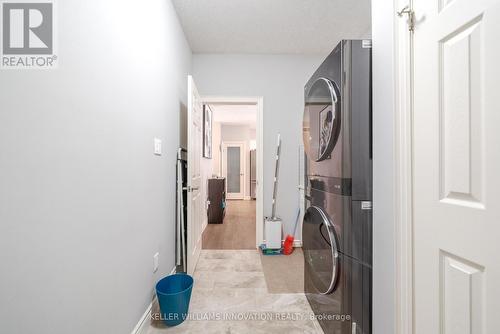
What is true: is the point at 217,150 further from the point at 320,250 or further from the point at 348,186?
the point at 348,186

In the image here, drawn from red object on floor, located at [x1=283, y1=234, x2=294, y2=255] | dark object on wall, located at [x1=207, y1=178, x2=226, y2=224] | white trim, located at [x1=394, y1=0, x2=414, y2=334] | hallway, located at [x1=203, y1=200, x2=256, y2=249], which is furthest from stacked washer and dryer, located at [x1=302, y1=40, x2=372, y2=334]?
dark object on wall, located at [x1=207, y1=178, x2=226, y2=224]

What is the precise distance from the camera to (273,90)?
3.17 m

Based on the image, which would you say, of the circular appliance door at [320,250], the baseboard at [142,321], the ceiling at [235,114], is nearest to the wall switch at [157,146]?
the baseboard at [142,321]

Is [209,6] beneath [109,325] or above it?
above

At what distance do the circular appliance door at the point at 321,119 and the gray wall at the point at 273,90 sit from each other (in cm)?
142

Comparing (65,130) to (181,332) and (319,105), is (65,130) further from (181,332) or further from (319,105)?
(181,332)

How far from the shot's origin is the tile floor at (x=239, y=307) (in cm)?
159

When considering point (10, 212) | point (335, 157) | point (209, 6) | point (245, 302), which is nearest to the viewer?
point (10, 212)

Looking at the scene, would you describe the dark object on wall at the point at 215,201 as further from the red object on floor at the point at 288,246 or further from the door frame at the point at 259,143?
the red object on floor at the point at 288,246

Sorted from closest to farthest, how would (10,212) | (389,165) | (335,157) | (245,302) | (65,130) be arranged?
(10,212)
(65,130)
(389,165)
(335,157)
(245,302)

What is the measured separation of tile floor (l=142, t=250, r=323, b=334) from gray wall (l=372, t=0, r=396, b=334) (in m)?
0.70

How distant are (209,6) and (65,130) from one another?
1.94 metres

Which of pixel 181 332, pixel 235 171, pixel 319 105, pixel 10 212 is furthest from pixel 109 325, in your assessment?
→ pixel 235 171

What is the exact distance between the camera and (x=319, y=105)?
1453 mm
